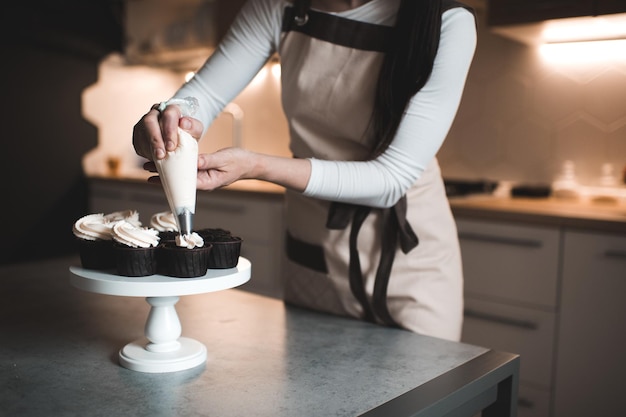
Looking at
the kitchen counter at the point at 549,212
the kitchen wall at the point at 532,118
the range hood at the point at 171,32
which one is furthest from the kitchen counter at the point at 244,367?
the range hood at the point at 171,32

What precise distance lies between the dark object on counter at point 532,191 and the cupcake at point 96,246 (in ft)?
6.10

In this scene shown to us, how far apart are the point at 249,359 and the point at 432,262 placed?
0.46 metres

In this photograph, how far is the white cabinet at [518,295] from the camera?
1924mm

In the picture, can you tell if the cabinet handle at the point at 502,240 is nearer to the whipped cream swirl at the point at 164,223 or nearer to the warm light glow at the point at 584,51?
the warm light glow at the point at 584,51

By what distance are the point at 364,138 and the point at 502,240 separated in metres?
1.03

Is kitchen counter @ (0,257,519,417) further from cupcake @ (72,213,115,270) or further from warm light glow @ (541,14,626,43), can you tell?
warm light glow @ (541,14,626,43)

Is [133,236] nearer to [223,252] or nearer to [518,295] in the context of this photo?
[223,252]

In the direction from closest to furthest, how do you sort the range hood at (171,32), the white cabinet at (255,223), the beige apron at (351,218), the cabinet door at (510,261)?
the beige apron at (351,218) → the cabinet door at (510,261) → the white cabinet at (255,223) → the range hood at (171,32)

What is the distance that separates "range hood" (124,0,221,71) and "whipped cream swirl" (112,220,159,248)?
2.41 m

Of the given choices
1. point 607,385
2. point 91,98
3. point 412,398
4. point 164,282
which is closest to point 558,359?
point 607,385

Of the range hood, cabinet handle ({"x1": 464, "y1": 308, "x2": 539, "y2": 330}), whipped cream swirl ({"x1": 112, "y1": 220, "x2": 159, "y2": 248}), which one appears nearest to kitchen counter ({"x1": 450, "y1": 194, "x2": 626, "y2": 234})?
cabinet handle ({"x1": 464, "y1": 308, "x2": 539, "y2": 330})

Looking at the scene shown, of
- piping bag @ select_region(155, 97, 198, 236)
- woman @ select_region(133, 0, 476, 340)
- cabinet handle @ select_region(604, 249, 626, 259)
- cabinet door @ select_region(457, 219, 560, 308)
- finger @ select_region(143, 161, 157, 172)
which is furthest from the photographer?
cabinet door @ select_region(457, 219, 560, 308)

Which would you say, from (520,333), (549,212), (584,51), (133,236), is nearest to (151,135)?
(133,236)

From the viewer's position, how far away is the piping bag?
0.80 meters
